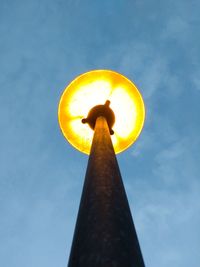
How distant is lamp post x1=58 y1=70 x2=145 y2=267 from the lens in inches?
97.1

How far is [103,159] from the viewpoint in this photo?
12.2ft

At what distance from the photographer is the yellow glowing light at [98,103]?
6379 mm

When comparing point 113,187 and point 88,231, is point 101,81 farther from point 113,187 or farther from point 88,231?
point 88,231

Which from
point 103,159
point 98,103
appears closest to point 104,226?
point 103,159

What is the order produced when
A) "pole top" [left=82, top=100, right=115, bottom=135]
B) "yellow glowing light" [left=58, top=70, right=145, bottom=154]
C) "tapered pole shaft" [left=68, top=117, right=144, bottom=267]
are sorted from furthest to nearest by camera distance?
"yellow glowing light" [left=58, top=70, right=145, bottom=154] → "pole top" [left=82, top=100, right=115, bottom=135] → "tapered pole shaft" [left=68, top=117, right=144, bottom=267]

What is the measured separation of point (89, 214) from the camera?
9.39ft

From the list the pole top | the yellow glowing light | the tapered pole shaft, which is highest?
the yellow glowing light

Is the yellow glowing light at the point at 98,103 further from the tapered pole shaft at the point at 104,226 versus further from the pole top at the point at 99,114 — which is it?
the tapered pole shaft at the point at 104,226

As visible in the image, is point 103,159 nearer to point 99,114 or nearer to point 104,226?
point 104,226

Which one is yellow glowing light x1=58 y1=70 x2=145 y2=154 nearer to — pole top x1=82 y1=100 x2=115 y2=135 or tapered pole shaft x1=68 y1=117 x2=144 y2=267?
pole top x1=82 y1=100 x2=115 y2=135

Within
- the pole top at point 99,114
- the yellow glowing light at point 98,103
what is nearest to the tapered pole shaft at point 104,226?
the pole top at point 99,114

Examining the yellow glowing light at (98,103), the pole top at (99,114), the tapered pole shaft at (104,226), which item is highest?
the yellow glowing light at (98,103)

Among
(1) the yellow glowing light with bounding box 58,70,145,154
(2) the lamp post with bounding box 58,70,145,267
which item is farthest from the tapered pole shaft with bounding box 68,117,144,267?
(1) the yellow glowing light with bounding box 58,70,145,154

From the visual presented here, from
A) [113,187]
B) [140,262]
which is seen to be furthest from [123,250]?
[113,187]
